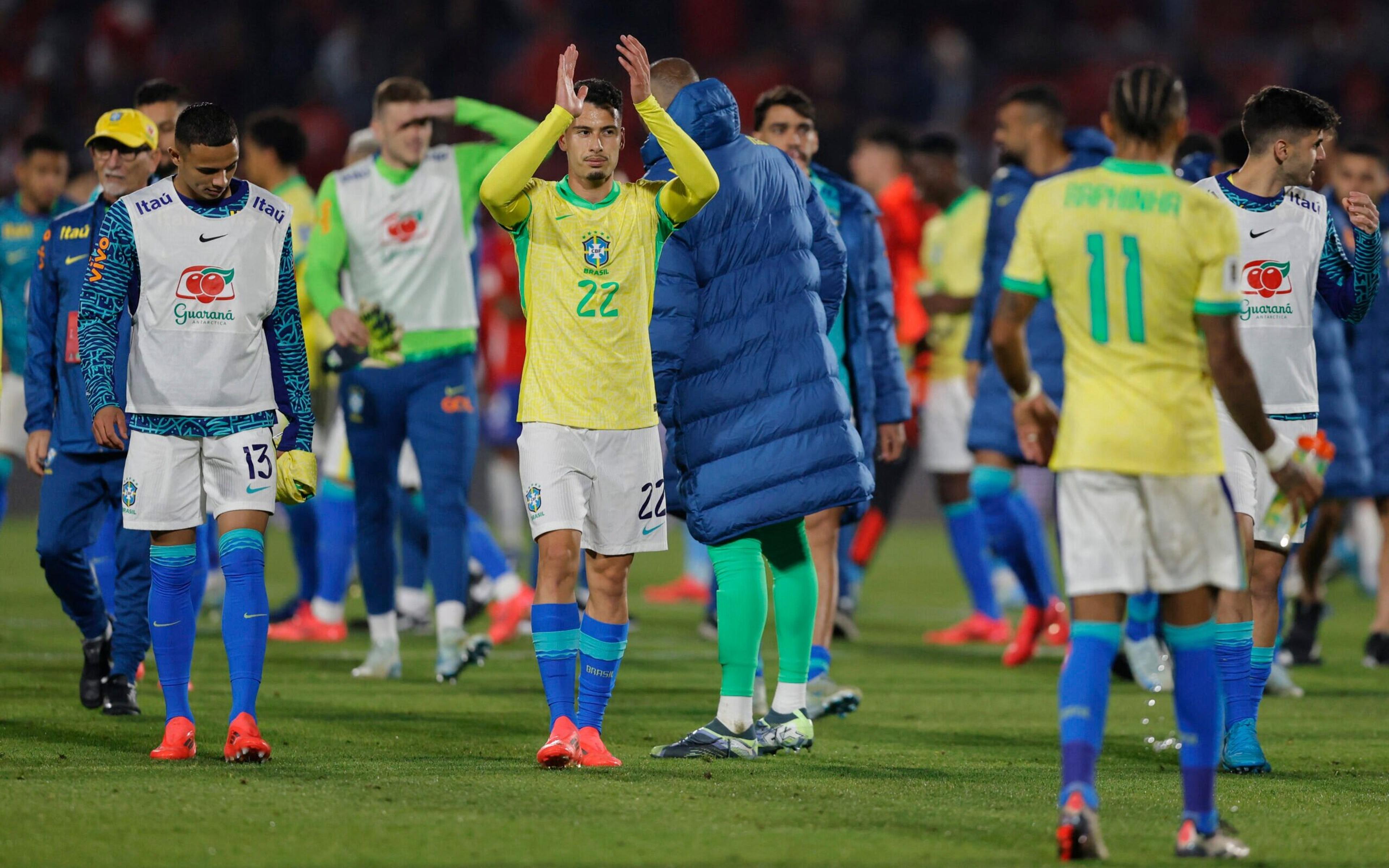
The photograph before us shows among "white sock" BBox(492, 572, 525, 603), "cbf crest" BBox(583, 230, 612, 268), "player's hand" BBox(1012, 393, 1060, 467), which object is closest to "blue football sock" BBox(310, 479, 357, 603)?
"white sock" BBox(492, 572, 525, 603)

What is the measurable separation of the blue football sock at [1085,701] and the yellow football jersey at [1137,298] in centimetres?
42

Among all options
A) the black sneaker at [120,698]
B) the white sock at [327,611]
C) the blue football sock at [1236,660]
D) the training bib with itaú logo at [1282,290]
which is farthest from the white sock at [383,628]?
the training bib with itaú logo at [1282,290]

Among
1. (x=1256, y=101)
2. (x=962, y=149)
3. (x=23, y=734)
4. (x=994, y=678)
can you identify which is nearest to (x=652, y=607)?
(x=994, y=678)

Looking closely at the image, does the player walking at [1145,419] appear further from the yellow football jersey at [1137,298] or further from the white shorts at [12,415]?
the white shorts at [12,415]

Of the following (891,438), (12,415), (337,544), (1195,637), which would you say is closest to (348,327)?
(891,438)

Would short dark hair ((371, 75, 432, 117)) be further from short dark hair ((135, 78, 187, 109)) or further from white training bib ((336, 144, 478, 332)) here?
short dark hair ((135, 78, 187, 109))

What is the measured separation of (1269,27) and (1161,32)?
1.37 meters

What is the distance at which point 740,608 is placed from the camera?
20.4 feet

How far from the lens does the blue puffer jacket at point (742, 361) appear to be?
6086 millimetres

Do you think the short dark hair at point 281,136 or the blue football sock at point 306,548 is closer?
the short dark hair at point 281,136

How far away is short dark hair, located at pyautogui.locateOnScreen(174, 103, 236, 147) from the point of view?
19.2ft

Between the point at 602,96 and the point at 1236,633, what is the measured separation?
Answer: 2.77m

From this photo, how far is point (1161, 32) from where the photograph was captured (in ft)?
75.1

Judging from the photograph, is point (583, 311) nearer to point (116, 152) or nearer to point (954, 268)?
point (116, 152)
